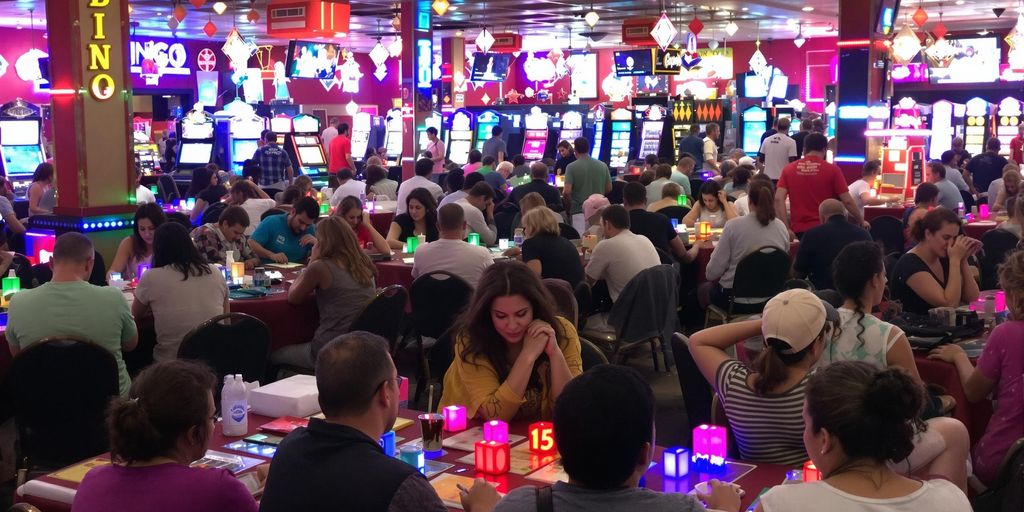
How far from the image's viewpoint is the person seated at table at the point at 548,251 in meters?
6.80

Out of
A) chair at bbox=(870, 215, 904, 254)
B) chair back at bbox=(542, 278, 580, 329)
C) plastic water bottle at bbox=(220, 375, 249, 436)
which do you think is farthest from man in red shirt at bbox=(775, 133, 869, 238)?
plastic water bottle at bbox=(220, 375, 249, 436)

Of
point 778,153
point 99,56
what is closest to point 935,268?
point 99,56

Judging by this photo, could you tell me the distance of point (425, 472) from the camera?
123 inches

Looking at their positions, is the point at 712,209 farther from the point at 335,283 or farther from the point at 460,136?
the point at 460,136

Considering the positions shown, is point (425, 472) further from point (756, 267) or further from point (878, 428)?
point (756, 267)

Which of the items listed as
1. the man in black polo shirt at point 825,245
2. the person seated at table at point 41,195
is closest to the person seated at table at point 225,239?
the man in black polo shirt at point 825,245

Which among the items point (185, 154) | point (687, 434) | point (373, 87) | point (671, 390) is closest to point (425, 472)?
point (687, 434)

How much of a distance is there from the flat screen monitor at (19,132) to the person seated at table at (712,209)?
9762 millimetres

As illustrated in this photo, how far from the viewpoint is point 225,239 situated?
292 inches

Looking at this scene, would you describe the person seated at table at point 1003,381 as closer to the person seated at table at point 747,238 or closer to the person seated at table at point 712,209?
the person seated at table at point 747,238

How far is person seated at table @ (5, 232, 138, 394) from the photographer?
4.63 meters

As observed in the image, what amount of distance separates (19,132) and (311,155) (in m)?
5.01

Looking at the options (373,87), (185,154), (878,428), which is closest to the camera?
(878,428)

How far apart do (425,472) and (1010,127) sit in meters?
21.4
